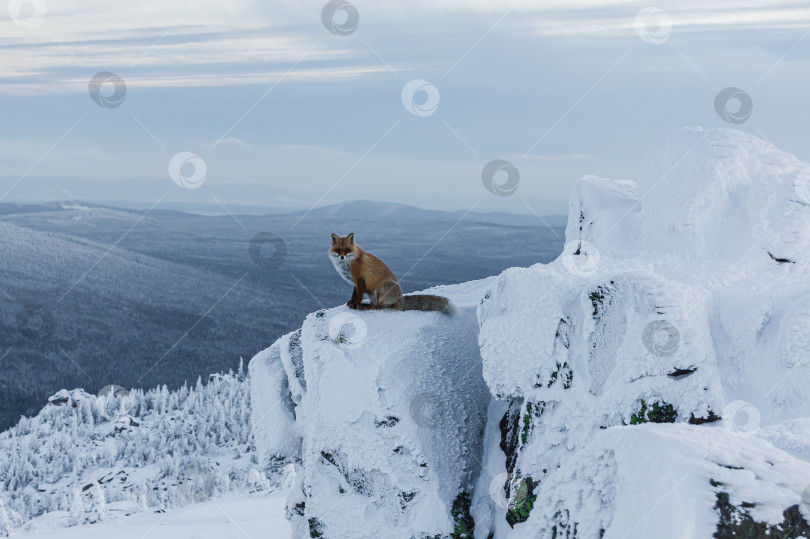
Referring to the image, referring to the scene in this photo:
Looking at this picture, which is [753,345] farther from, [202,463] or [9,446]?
[9,446]

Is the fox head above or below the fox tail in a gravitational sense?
above

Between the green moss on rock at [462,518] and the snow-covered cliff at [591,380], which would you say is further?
the green moss on rock at [462,518]

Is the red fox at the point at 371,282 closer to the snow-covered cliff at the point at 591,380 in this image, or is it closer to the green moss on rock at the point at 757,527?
the snow-covered cliff at the point at 591,380

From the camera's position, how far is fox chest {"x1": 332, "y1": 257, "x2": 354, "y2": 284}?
13.8m

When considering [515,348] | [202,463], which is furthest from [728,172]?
[202,463]

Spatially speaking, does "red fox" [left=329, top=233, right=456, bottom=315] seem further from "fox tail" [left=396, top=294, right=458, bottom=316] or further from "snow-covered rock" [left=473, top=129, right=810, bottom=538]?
"snow-covered rock" [left=473, top=129, right=810, bottom=538]

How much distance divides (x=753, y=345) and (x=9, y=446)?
548 feet

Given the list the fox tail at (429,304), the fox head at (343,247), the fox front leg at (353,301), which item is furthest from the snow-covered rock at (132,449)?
the fox head at (343,247)

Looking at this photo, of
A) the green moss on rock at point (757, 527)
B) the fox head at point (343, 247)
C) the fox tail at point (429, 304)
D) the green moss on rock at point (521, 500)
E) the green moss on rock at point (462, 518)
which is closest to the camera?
the green moss on rock at point (757, 527)

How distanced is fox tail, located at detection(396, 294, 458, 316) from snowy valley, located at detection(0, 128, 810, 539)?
22 cm

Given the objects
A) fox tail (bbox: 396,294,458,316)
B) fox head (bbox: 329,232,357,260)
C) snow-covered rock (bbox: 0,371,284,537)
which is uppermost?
fox head (bbox: 329,232,357,260)

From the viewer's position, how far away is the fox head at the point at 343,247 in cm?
1351

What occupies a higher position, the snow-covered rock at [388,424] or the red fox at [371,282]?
the red fox at [371,282]

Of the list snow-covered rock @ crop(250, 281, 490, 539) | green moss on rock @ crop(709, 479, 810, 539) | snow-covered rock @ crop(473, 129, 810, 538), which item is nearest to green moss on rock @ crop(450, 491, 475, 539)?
snow-covered rock @ crop(250, 281, 490, 539)
